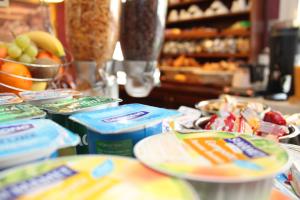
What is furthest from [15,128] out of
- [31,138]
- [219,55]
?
[219,55]

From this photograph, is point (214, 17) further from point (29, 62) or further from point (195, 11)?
point (29, 62)

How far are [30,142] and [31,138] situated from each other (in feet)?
0.04

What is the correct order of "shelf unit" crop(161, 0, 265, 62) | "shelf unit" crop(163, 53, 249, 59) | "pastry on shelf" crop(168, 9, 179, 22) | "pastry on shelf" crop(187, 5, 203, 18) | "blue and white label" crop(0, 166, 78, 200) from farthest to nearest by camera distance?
1. "pastry on shelf" crop(168, 9, 179, 22)
2. "pastry on shelf" crop(187, 5, 203, 18)
3. "shelf unit" crop(163, 53, 249, 59)
4. "shelf unit" crop(161, 0, 265, 62)
5. "blue and white label" crop(0, 166, 78, 200)

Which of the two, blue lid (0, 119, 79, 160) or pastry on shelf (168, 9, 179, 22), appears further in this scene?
pastry on shelf (168, 9, 179, 22)

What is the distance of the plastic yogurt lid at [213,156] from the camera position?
0.33m

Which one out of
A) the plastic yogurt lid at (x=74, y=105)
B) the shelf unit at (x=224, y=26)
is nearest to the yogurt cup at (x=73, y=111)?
the plastic yogurt lid at (x=74, y=105)

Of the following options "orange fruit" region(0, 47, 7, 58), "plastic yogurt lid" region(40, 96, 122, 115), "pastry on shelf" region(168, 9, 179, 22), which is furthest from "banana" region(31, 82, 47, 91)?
"pastry on shelf" region(168, 9, 179, 22)

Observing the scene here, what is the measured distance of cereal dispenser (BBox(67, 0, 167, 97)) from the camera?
77 centimetres

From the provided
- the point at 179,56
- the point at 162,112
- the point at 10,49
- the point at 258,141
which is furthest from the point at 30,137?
the point at 179,56

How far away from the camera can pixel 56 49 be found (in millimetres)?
848

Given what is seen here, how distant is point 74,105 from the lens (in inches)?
20.7

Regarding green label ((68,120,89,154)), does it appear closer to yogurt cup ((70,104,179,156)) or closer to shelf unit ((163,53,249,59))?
yogurt cup ((70,104,179,156))

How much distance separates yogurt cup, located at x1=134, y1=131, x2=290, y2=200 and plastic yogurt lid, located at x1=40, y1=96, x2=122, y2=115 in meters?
0.15

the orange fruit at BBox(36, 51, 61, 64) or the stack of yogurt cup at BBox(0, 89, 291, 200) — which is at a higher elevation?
the orange fruit at BBox(36, 51, 61, 64)
